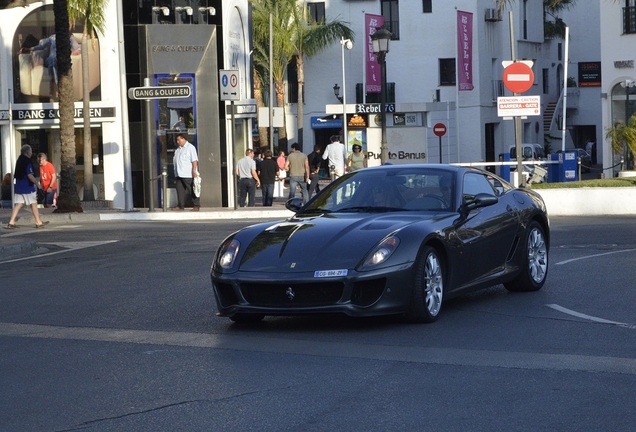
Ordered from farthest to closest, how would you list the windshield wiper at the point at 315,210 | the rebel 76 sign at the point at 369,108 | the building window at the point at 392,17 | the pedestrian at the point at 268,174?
the building window at the point at 392,17 → the rebel 76 sign at the point at 369,108 → the pedestrian at the point at 268,174 → the windshield wiper at the point at 315,210

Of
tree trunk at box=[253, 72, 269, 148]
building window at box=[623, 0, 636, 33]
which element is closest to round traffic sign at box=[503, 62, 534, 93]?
building window at box=[623, 0, 636, 33]

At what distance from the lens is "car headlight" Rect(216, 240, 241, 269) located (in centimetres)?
1031

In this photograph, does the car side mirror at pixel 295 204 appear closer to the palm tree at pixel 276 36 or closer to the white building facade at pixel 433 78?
the white building facade at pixel 433 78

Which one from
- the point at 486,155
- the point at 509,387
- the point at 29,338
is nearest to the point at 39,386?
the point at 29,338

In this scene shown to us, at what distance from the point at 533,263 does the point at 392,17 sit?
5456 cm

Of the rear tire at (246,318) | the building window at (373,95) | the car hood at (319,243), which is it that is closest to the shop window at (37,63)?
the rear tire at (246,318)

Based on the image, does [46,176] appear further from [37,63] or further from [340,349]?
[340,349]

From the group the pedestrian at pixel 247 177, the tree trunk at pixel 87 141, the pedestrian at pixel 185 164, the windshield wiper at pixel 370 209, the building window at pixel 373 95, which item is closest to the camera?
the windshield wiper at pixel 370 209

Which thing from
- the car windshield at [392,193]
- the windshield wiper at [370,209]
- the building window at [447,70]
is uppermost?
the building window at [447,70]

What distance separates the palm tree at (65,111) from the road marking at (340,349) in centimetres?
1922

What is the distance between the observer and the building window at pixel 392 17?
215 feet

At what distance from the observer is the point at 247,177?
3098 cm

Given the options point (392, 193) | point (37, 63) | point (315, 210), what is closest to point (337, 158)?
point (37, 63)

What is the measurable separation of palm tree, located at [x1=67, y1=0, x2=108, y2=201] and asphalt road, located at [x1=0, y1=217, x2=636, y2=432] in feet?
70.3
